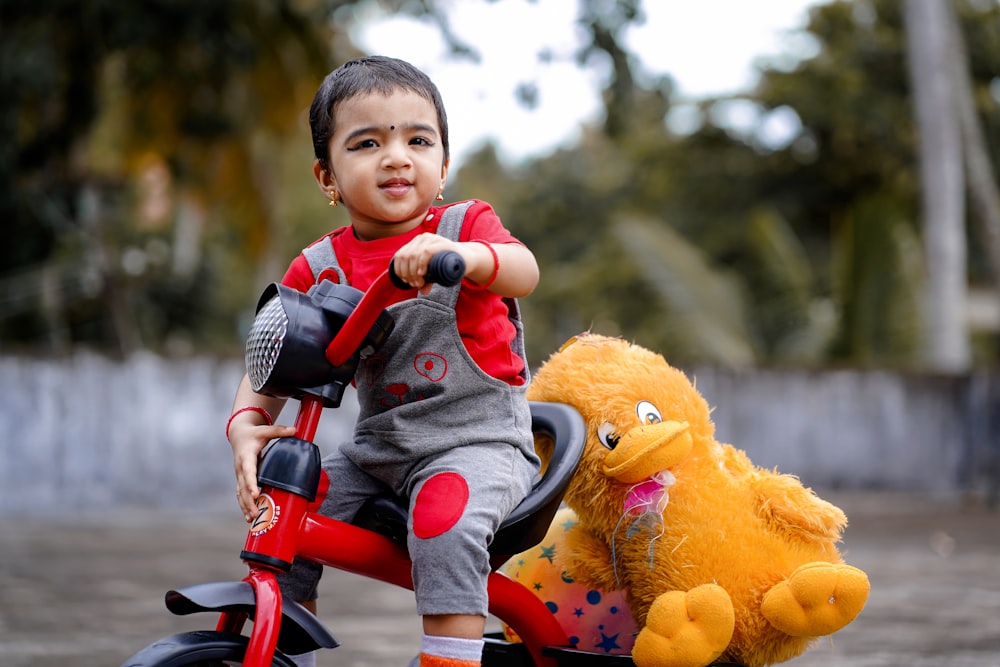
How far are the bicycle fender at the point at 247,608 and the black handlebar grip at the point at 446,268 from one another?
0.61 metres

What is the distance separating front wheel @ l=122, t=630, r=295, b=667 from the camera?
1.83 meters

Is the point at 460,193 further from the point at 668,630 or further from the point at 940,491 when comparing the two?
the point at 668,630

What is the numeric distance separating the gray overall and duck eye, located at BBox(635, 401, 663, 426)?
34cm

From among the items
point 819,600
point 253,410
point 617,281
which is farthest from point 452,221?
point 617,281

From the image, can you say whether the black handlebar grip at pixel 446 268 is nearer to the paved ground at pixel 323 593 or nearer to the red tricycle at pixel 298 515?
the red tricycle at pixel 298 515

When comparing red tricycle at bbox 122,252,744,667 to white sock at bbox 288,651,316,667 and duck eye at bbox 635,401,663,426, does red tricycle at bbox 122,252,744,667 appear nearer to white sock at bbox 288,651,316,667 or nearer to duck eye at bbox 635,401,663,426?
white sock at bbox 288,651,316,667

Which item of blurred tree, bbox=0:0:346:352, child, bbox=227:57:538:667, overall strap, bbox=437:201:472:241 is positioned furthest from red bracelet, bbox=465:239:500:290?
blurred tree, bbox=0:0:346:352

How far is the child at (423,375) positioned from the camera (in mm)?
2029

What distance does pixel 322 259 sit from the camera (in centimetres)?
228

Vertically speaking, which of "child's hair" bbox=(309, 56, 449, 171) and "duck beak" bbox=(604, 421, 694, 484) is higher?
"child's hair" bbox=(309, 56, 449, 171)

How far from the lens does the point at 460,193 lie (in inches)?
1211

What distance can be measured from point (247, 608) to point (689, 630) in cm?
88

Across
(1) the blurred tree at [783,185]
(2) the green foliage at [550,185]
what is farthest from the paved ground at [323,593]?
(1) the blurred tree at [783,185]

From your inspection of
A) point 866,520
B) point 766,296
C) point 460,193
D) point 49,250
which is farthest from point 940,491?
point 460,193
